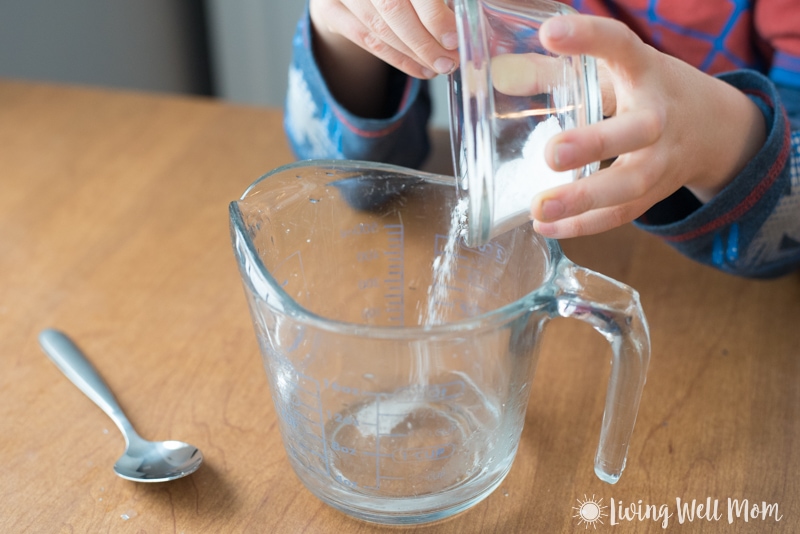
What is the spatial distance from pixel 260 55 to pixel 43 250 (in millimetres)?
939

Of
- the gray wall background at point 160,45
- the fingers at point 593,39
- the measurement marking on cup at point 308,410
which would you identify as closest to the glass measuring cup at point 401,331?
the measurement marking on cup at point 308,410

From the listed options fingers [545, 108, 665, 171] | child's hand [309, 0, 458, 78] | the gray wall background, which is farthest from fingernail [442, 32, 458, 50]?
the gray wall background

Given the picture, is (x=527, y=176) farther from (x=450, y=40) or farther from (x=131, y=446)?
(x=131, y=446)

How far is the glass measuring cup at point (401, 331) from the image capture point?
16.0 inches

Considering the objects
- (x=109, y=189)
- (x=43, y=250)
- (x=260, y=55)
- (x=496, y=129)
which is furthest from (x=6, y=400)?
(x=260, y=55)

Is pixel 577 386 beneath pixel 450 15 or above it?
beneath

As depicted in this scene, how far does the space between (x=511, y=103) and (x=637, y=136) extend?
0.07 metres

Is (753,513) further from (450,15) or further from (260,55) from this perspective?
(260,55)

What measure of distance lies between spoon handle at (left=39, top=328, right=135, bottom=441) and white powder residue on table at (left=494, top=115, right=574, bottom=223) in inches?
11.5

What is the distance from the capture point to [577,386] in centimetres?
57

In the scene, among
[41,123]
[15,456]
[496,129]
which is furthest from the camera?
[41,123]

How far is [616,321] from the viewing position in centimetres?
41

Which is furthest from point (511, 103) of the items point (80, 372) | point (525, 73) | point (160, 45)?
point (160, 45)

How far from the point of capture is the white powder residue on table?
407 millimetres
